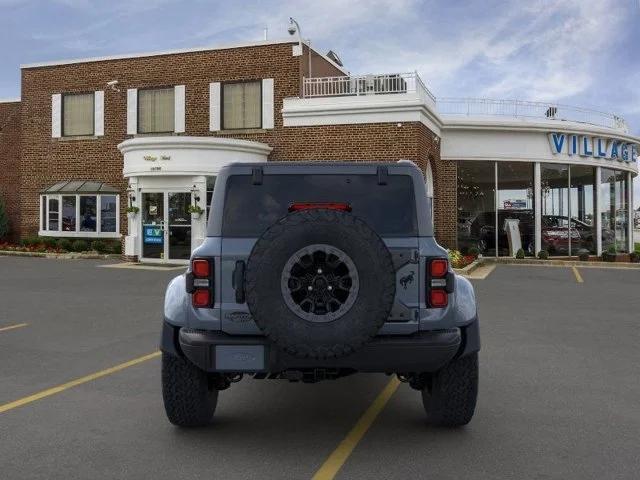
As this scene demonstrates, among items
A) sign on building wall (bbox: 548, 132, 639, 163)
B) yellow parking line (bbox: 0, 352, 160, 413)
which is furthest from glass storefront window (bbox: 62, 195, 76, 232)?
yellow parking line (bbox: 0, 352, 160, 413)

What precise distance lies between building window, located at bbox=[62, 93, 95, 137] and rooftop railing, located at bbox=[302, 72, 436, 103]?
925cm

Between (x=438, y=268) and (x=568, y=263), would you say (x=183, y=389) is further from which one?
(x=568, y=263)

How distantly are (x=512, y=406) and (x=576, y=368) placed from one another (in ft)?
6.06

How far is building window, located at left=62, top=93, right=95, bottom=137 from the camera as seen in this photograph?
85.9ft

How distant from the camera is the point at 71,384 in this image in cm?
613

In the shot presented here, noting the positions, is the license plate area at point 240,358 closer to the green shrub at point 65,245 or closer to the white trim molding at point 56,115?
the green shrub at point 65,245

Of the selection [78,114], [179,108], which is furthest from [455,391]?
[78,114]

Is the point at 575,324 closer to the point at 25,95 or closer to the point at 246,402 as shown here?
the point at 246,402

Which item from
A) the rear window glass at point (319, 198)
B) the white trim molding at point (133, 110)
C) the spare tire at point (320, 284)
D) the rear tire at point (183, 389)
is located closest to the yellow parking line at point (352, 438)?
the spare tire at point (320, 284)

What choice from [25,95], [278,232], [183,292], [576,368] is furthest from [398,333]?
[25,95]

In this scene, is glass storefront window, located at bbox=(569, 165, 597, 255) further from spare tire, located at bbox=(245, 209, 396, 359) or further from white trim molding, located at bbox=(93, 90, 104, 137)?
spare tire, located at bbox=(245, 209, 396, 359)

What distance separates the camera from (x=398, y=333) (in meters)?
4.25

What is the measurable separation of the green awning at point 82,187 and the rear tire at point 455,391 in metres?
22.5

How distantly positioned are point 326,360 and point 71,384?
3218 millimetres
